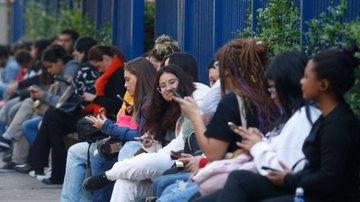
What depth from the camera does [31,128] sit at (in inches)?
616

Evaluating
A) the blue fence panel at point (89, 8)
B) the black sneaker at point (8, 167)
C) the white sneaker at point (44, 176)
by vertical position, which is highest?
the blue fence panel at point (89, 8)

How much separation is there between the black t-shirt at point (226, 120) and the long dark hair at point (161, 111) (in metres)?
1.95

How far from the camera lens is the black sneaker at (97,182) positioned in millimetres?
10125

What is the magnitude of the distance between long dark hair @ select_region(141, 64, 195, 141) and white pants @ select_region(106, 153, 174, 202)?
33cm

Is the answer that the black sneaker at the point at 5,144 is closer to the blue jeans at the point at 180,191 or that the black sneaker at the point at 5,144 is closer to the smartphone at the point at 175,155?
the smartphone at the point at 175,155

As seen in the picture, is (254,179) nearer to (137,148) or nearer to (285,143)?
(285,143)

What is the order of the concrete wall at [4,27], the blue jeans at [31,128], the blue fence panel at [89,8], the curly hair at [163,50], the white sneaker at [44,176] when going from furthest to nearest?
1. the concrete wall at [4,27]
2. the blue fence panel at [89,8]
3. the blue jeans at [31,128]
4. the white sneaker at [44,176]
5. the curly hair at [163,50]

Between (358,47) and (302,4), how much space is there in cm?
138

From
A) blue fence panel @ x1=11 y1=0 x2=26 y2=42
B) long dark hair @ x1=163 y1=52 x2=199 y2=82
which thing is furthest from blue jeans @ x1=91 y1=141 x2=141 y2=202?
blue fence panel @ x1=11 y1=0 x2=26 y2=42

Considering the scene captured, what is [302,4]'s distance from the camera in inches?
336

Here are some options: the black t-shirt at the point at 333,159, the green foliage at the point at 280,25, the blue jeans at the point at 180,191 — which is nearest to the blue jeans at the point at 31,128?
the green foliage at the point at 280,25

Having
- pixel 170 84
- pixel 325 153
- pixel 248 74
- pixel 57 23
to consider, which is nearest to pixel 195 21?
pixel 170 84

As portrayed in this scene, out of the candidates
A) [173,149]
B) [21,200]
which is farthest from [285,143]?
[21,200]

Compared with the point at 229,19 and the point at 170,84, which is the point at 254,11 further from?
the point at 229,19
